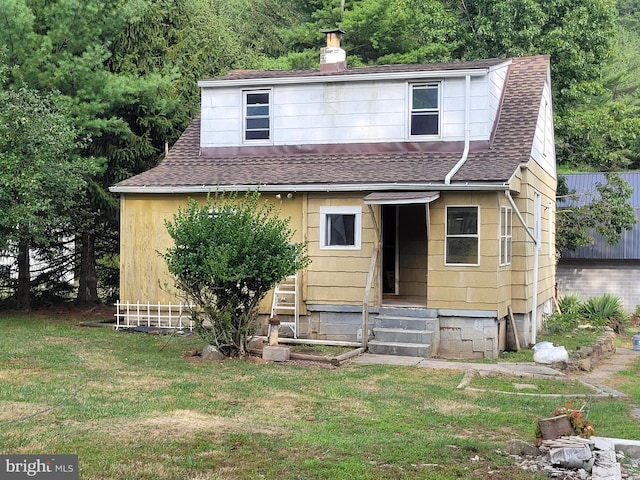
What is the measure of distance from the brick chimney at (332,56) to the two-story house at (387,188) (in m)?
0.04

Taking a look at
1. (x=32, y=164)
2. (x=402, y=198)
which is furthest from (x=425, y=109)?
(x=32, y=164)

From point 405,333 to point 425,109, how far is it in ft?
16.7

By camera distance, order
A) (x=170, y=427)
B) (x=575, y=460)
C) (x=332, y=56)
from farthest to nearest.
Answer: (x=332, y=56) < (x=170, y=427) < (x=575, y=460)

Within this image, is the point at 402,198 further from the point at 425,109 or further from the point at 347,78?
the point at 347,78

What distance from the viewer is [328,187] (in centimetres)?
1486

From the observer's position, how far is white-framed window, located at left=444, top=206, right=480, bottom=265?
14156 millimetres

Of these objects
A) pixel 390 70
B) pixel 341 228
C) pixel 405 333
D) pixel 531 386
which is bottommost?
pixel 531 386

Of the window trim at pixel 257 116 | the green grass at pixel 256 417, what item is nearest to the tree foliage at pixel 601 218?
the window trim at pixel 257 116

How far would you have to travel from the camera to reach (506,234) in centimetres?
1509

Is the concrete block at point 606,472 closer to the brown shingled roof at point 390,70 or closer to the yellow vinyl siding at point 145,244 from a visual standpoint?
the brown shingled roof at point 390,70

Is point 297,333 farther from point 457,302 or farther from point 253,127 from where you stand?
point 253,127

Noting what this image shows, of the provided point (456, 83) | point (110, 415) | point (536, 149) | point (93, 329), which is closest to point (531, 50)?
point (536, 149)

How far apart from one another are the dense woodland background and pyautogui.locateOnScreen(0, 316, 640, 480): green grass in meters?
5.27

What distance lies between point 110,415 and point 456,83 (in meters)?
10.6
